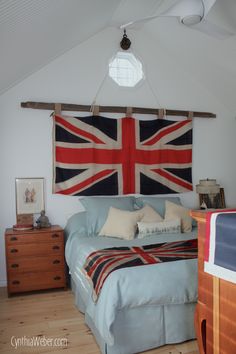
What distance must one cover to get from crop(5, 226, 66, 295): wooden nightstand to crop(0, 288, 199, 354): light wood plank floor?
129mm

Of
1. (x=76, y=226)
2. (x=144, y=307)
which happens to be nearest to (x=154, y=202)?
(x=76, y=226)

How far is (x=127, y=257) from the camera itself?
2533mm

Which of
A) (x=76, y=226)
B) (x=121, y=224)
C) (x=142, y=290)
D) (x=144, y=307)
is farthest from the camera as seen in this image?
(x=76, y=226)

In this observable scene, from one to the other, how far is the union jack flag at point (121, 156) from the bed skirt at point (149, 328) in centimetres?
195

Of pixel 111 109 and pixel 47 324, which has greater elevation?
pixel 111 109

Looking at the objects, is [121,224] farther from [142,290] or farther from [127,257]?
[142,290]

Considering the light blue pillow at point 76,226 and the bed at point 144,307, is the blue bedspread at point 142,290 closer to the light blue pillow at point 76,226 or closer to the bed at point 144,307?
the bed at point 144,307

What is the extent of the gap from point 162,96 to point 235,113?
3.99 feet

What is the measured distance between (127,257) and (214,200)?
246 cm

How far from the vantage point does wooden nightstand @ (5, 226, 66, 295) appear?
11.0 feet

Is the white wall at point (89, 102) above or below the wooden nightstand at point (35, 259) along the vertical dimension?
above

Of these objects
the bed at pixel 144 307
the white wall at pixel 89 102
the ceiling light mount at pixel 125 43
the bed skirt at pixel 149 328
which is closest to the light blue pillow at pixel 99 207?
the white wall at pixel 89 102

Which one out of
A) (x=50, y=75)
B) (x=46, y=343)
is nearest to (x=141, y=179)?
(x=50, y=75)

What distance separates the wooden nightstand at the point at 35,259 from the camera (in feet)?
11.0
